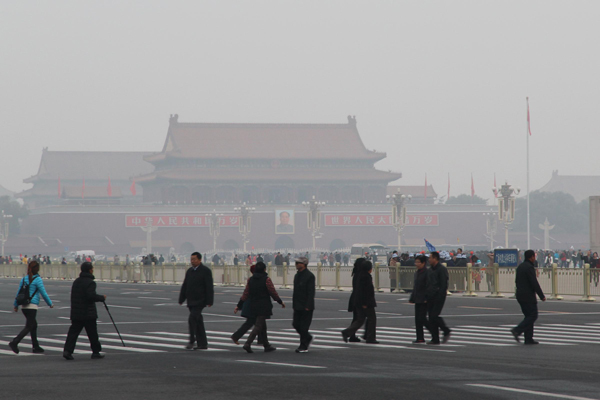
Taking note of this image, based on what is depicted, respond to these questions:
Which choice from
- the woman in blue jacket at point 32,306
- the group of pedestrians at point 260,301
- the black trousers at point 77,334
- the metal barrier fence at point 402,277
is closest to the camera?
the black trousers at point 77,334

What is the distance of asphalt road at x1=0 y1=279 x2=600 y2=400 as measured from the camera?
8.88 m

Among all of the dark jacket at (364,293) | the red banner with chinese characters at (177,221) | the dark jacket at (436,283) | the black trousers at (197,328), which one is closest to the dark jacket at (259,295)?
the black trousers at (197,328)

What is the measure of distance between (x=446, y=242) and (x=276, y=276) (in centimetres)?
6238

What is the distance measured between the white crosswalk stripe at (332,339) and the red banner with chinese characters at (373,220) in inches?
3007

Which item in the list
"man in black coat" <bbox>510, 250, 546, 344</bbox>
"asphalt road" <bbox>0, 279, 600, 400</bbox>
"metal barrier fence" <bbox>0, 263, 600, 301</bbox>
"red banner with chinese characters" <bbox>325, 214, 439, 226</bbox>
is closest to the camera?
"asphalt road" <bbox>0, 279, 600, 400</bbox>

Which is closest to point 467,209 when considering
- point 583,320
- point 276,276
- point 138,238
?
point 138,238

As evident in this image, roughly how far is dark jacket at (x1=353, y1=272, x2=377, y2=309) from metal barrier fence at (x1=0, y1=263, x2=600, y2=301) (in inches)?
461

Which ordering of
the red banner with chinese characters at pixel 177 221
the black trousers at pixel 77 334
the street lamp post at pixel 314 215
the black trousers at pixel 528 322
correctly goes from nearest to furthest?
the black trousers at pixel 77 334
the black trousers at pixel 528 322
the street lamp post at pixel 314 215
the red banner with chinese characters at pixel 177 221

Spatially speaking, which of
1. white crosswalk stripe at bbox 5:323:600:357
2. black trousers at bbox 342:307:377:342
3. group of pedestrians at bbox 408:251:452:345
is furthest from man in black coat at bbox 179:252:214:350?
group of pedestrians at bbox 408:251:452:345

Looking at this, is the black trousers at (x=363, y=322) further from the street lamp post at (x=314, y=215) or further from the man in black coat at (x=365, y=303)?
the street lamp post at (x=314, y=215)

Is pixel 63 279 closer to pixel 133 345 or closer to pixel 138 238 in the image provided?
pixel 133 345

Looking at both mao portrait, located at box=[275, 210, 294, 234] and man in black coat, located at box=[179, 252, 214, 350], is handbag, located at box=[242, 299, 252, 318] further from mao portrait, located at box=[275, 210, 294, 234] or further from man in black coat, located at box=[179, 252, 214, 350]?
mao portrait, located at box=[275, 210, 294, 234]

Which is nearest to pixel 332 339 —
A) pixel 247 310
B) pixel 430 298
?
pixel 430 298

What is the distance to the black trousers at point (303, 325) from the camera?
1224 centimetres
